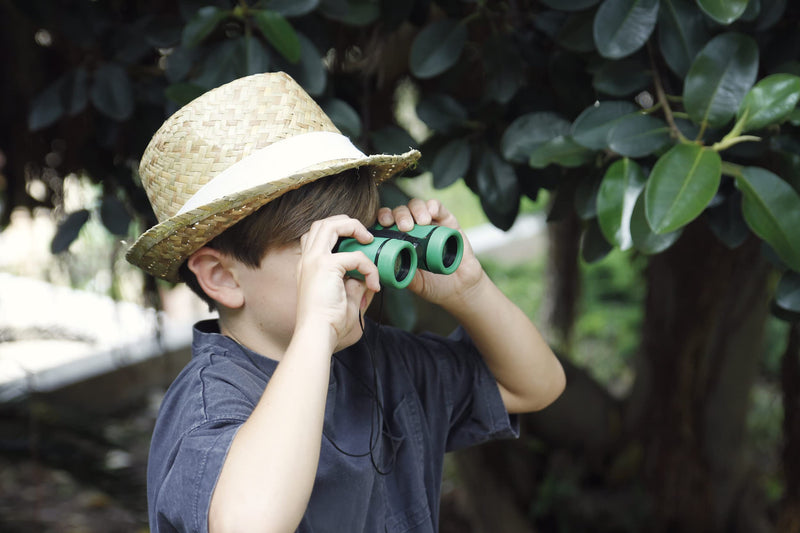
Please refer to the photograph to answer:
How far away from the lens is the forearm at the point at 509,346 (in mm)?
1441

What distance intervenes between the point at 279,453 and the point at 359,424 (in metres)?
0.40

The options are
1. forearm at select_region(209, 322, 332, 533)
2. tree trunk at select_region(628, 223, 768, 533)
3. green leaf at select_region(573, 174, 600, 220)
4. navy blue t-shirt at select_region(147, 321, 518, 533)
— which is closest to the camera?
forearm at select_region(209, 322, 332, 533)

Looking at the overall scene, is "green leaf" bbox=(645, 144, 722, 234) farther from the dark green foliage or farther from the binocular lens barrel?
the binocular lens barrel

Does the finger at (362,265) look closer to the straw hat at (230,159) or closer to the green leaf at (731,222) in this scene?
the straw hat at (230,159)

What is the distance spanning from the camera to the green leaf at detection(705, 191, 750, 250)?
1489 millimetres

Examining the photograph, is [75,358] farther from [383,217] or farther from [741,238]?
[741,238]

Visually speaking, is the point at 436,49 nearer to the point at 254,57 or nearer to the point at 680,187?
the point at 254,57

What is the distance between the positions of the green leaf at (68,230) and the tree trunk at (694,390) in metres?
1.90

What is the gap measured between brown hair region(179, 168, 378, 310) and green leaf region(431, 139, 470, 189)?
43cm

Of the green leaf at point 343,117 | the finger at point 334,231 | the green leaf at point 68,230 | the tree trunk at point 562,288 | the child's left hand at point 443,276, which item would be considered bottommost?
the tree trunk at point 562,288

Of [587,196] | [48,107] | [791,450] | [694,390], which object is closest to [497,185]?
[587,196]

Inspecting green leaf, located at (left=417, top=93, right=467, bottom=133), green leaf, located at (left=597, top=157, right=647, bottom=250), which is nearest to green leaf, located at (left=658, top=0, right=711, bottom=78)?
green leaf, located at (left=597, top=157, right=647, bottom=250)

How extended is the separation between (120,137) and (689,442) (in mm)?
2287

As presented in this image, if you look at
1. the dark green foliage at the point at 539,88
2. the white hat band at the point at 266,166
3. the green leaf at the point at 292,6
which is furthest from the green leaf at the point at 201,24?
the white hat band at the point at 266,166
